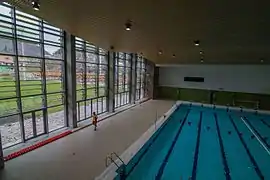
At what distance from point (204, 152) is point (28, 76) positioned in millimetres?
5260

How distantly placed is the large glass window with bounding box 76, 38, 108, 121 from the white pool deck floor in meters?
1.10

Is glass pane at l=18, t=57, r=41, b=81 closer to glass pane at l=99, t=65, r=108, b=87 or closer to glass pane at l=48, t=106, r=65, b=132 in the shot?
glass pane at l=48, t=106, r=65, b=132

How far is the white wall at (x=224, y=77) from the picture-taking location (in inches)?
474

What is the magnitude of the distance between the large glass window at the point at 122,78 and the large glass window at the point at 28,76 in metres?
3.93

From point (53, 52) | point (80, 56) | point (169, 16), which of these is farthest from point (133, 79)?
point (169, 16)

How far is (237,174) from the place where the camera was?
4.25 metres

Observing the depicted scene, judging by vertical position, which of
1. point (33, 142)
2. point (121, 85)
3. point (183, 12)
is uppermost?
point (183, 12)

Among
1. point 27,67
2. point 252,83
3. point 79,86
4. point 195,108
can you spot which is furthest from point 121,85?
point 252,83

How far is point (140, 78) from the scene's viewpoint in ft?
43.4

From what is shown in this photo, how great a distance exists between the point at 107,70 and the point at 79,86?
205cm

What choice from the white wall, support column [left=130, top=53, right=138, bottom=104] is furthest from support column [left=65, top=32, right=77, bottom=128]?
the white wall

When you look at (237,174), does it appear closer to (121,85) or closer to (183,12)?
(183,12)

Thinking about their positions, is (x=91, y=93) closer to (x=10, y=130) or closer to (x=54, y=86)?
(x=54, y=86)

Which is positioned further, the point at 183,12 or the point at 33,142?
the point at 33,142
